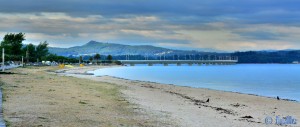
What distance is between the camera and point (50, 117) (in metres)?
13.6

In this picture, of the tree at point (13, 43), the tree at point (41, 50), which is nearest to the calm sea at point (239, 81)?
the tree at point (13, 43)

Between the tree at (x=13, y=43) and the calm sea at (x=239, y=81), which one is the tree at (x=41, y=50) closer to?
the tree at (x=13, y=43)

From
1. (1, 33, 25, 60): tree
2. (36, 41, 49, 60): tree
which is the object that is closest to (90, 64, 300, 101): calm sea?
(1, 33, 25, 60): tree

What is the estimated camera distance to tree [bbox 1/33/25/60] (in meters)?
112

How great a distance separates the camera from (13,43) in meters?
115

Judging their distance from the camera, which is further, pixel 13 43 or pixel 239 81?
pixel 13 43

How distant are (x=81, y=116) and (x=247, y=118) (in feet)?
24.3

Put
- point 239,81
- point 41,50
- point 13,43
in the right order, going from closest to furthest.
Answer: point 239,81, point 13,43, point 41,50

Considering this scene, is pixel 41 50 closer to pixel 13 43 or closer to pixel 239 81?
pixel 13 43

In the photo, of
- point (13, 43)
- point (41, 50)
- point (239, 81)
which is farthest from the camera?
point (41, 50)

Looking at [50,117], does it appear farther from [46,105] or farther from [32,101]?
[32,101]

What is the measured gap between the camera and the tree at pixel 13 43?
112062 mm

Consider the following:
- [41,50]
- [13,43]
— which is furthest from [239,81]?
[41,50]

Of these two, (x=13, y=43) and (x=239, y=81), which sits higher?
(x=13, y=43)
